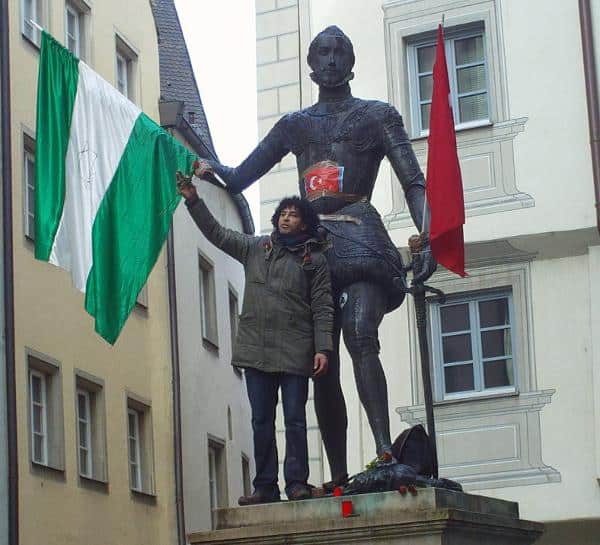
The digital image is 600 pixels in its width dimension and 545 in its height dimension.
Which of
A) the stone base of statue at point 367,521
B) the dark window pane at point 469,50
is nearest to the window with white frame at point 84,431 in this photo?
the dark window pane at point 469,50

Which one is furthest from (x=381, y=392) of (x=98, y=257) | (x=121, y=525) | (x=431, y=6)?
(x=121, y=525)

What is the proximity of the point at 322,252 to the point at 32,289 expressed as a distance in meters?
14.4

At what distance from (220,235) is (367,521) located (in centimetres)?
174

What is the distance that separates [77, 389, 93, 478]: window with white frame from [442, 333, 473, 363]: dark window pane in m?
6.21

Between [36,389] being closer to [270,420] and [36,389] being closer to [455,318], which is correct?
[455,318]

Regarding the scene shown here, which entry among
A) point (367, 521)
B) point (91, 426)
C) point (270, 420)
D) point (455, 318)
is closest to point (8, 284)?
point (91, 426)

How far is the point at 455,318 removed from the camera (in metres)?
20.4

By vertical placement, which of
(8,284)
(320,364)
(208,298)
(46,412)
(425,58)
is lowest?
(320,364)

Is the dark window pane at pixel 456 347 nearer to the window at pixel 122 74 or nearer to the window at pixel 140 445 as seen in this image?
the window at pixel 140 445

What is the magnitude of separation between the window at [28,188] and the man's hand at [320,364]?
14.8 metres

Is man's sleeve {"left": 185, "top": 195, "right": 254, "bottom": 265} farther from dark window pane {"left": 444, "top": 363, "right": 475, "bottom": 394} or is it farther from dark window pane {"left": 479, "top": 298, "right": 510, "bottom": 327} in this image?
dark window pane {"left": 479, "top": 298, "right": 510, "bottom": 327}

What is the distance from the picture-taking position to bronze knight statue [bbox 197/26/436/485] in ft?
29.4

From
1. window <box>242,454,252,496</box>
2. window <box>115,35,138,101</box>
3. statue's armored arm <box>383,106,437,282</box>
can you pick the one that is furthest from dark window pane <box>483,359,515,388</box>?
window <box>242,454,252,496</box>

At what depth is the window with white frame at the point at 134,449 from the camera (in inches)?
1041
